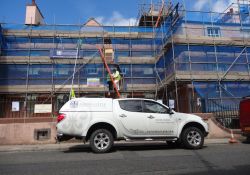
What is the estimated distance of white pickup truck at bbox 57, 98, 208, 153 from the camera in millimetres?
9531

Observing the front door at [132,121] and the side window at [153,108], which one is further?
the side window at [153,108]

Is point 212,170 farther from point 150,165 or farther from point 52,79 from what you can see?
point 52,79

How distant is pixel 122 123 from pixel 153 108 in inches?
53.2

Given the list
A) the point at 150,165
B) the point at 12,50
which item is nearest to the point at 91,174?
the point at 150,165

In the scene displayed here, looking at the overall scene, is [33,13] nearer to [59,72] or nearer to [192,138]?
[59,72]

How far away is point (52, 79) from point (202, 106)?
1126cm

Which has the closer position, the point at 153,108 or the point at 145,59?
the point at 153,108

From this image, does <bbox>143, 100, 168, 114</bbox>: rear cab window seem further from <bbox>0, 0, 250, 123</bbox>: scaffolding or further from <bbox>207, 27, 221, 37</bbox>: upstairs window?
<bbox>207, 27, 221, 37</bbox>: upstairs window

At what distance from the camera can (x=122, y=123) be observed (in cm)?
977

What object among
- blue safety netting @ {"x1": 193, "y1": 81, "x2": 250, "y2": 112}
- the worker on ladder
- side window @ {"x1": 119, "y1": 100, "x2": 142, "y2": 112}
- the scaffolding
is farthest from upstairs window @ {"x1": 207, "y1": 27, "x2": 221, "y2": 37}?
side window @ {"x1": 119, "y1": 100, "x2": 142, "y2": 112}

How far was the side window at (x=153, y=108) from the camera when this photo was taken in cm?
1018

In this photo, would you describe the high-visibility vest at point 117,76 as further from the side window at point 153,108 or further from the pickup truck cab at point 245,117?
the side window at point 153,108

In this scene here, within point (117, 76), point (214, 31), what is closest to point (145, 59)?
point (117, 76)

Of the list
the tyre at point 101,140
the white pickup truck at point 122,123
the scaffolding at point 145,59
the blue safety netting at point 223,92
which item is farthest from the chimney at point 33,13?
the tyre at point 101,140
